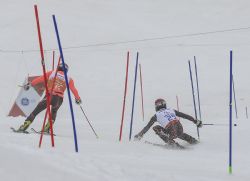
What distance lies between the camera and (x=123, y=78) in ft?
64.9

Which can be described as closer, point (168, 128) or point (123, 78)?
point (168, 128)

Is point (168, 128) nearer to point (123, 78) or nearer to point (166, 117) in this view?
point (166, 117)

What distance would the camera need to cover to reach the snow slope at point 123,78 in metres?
4.89

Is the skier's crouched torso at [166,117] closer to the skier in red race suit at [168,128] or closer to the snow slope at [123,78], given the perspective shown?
the skier in red race suit at [168,128]

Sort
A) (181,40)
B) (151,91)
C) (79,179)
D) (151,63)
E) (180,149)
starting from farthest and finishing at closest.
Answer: (181,40), (151,63), (151,91), (180,149), (79,179)

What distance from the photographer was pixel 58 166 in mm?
4332

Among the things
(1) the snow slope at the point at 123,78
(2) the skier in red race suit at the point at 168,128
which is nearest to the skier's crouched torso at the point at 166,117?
(2) the skier in red race suit at the point at 168,128

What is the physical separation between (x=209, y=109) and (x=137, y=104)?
9.59 feet

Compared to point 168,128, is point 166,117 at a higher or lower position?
higher

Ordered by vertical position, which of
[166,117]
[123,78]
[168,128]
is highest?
[123,78]

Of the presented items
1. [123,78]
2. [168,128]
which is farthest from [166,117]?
[123,78]

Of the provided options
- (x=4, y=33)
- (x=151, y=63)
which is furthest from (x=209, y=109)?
(x=4, y=33)

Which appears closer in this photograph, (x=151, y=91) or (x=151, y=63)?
(x=151, y=91)

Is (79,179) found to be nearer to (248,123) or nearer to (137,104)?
(248,123)
